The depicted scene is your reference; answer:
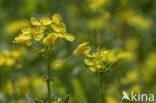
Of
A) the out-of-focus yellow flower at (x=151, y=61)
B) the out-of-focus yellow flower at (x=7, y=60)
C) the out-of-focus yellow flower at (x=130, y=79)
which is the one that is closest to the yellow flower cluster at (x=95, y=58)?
the out-of-focus yellow flower at (x=7, y=60)

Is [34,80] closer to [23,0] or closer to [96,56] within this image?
[23,0]

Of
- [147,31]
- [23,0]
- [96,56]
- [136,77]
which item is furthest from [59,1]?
A: [96,56]

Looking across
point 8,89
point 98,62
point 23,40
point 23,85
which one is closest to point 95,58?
point 98,62

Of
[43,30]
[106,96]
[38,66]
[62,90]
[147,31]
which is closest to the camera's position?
[43,30]

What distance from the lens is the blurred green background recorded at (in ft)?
9.43

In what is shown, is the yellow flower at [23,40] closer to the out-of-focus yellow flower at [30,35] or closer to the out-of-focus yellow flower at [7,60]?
the out-of-focus yellow flower at [30,35]

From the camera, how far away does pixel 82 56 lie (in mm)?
3053

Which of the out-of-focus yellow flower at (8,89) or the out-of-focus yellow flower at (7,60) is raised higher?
the out-of-focus yellow flower at (7,60)

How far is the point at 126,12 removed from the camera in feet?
14.4

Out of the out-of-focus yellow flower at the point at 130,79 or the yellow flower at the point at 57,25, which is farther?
the out-of-focus yellow flower at the point at 130,79

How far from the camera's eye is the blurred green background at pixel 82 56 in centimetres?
287

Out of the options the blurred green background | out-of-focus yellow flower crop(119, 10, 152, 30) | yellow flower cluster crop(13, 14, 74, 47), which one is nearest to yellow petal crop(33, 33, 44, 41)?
yellow flower cluster crop(13, 14, 74, 47)

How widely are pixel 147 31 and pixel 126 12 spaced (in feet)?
1.52

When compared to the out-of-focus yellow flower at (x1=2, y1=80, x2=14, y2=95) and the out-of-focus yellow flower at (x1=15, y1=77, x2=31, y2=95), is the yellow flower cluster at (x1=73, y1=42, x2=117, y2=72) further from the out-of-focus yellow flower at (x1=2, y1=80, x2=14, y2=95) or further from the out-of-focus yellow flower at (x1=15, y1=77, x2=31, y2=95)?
the out-of-focus yellow flower at (x1=15, y1=77, x2=31, y2=95)
